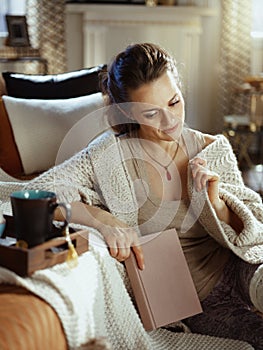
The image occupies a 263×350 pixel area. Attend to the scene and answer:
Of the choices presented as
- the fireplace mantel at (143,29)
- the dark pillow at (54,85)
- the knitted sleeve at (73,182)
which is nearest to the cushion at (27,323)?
the knitted sleeve at (73,182)

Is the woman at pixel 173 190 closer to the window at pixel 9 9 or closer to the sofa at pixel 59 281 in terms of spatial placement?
the sofa at pixel 59 281

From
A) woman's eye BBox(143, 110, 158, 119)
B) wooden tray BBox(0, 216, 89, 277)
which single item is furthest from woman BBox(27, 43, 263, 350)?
wooden tray BBox(0, 216, 89, 277)

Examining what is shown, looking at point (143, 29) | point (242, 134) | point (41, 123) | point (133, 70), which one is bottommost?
point (242, 134)

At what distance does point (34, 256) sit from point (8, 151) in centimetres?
131

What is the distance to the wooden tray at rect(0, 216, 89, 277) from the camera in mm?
1134

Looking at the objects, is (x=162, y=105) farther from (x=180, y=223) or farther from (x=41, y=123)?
(x=41, y=123)

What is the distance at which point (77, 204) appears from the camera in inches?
59.9

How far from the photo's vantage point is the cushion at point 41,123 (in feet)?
7.72

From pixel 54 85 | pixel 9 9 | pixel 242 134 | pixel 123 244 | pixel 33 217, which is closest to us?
pixel 33 217

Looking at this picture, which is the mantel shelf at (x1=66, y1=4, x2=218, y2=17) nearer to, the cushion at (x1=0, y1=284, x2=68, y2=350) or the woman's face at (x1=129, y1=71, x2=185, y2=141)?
the woman's face at (x1=129, y1=71, x2=185, y2=141)

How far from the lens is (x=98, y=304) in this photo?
126 cm

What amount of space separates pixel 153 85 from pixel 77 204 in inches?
13.6

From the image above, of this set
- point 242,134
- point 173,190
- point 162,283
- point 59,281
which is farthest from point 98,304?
point 242,134

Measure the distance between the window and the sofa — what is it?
249 cm
